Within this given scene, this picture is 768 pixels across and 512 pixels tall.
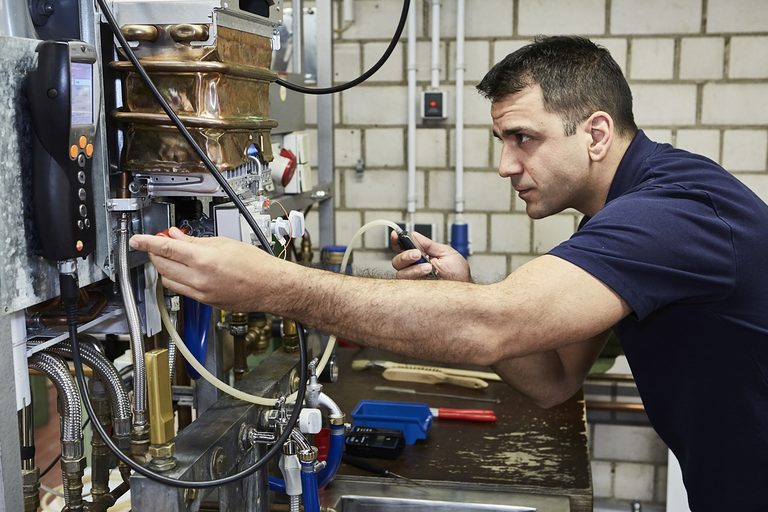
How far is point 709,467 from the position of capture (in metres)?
1.38

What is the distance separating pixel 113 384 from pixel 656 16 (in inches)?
87.9

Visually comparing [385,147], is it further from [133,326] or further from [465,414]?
[133,326]

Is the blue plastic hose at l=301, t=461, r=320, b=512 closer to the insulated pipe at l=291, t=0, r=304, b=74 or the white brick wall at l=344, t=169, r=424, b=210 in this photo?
the insulated pipe at l=291, t=0, r=304, b=74

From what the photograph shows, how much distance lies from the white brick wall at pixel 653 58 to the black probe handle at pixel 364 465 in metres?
1.74

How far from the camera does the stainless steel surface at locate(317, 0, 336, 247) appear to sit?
244cm

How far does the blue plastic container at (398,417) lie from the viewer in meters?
1.76

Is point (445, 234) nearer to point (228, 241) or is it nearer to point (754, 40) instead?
point (754, 40)

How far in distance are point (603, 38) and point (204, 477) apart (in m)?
2.14

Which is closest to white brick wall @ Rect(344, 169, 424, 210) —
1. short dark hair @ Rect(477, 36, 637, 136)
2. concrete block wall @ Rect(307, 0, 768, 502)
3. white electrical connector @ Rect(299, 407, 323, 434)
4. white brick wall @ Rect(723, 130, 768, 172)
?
concrete block wall @ Rect(307, 0, 768, 502)

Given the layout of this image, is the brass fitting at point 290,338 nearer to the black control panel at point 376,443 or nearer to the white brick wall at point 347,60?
the black control panel at point 376,443

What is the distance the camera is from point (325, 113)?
98.3 inches

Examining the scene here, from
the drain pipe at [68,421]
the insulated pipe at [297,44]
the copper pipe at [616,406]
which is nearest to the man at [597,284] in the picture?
the drain pipe at [68,421]

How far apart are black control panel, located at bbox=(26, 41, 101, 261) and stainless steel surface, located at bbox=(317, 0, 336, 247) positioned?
1.51 metres

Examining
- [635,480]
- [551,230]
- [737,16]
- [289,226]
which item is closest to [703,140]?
[737,16]
